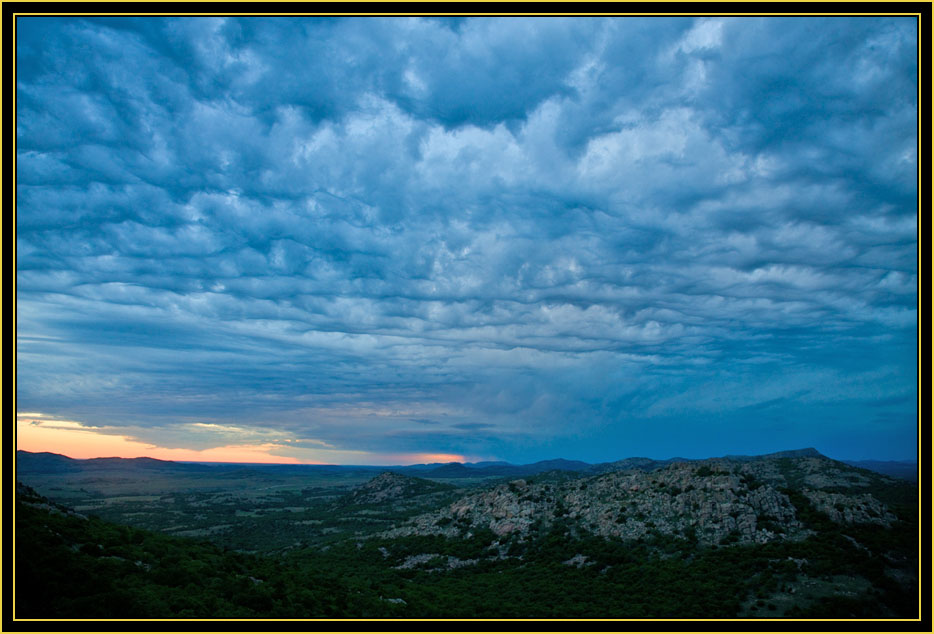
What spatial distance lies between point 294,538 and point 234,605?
307 ft

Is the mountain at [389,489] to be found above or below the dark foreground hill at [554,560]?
below

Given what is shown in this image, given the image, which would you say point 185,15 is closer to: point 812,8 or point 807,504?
point 812,8

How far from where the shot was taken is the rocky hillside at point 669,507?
57500 mm

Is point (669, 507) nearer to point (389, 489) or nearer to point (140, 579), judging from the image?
point (140, 579)

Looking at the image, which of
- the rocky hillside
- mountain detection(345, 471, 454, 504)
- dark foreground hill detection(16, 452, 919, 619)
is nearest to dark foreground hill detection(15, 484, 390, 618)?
dark foreground hill detection(16, 452, 919, 619)

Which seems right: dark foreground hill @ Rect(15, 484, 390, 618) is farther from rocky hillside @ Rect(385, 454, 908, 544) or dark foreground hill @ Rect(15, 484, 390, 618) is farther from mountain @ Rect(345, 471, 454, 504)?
mountain @ Rect(345, 471, 454, 504)

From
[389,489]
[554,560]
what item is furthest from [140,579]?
[389,489]

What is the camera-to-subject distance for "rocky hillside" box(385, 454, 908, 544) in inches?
2264

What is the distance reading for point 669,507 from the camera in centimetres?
6700

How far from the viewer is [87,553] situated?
26984 millimetres

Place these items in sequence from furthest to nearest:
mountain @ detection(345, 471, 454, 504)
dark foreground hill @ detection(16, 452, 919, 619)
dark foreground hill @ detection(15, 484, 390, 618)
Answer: mountain @ detection(345, 471, 454, 504)
dark foreground hill @ detection(16, 452, 919, 619)
dark foreground hill @ detection(15, 484, 390, 618)

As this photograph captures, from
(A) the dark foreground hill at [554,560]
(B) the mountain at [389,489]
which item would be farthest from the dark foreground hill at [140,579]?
(B) the mountain at [389,489]

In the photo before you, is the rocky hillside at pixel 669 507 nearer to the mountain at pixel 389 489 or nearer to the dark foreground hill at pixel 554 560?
the dark foreground hill at pixel 554 560

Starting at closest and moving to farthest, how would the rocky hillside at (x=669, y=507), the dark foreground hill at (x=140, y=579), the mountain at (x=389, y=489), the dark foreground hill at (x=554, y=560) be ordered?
the dark foreground hill at (x=140, y=579)
the dark foreground hill at (x=554, y=560)
the rocky hillside at (x=669, y=507)
the mountain at (x=389, y=489)
